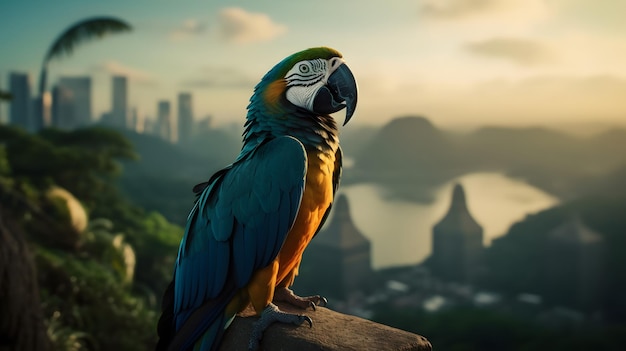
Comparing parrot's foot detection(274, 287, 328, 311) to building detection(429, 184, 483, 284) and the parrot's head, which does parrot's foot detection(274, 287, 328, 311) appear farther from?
building detection(429, 184, 483, 284)

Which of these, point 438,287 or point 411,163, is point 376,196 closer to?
point 411,163

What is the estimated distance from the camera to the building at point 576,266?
13.7m

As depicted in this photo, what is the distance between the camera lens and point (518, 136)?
15820 mm

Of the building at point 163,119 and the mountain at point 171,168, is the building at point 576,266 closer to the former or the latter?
the mountain at point 171,168

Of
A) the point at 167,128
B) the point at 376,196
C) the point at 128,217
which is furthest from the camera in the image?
the point at 167,128

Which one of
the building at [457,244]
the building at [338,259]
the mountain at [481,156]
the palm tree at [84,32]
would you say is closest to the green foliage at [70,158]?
the palm tree at [84,32]

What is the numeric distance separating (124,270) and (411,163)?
11.2 meters

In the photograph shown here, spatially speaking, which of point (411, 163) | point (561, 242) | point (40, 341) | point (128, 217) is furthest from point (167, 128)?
point (40, 341)

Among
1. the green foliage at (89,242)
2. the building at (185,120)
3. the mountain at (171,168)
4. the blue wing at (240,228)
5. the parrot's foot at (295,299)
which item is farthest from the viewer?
the building at (185,120)

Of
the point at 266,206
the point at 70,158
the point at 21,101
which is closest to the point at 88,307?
the point at 70,158

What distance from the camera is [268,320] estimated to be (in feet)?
5.81

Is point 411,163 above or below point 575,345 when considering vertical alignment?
above

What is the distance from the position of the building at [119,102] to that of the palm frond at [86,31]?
14.7ft

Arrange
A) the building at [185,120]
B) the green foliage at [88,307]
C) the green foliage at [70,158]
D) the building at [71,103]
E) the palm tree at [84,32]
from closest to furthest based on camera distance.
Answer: the green foliage at [88,307]
the green foliage at [70,158]
the palm tree at [84,32]
the building at [71,103]
the building at [185,120]
